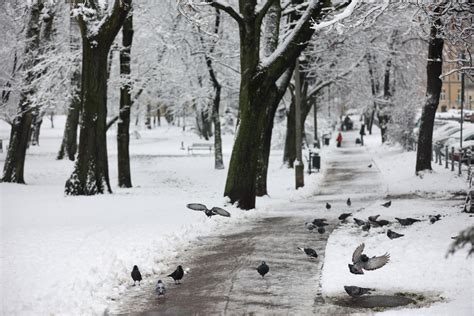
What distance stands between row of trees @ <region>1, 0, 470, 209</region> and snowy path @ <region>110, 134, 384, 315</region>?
12.4 ft

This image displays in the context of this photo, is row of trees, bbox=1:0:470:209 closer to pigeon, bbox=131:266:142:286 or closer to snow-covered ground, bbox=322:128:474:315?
snow-covered ground, bbox=322:128:474:315

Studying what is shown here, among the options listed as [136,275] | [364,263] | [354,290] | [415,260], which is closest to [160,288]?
[136,275]

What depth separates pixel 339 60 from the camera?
3331 centimetres

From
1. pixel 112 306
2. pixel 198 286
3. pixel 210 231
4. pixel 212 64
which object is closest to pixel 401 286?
pixel 198 286

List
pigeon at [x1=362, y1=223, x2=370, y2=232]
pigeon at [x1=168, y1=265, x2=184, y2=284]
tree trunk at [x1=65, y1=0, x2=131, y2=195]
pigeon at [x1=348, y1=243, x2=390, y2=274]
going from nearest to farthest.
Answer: pigeon at [x1=348, y1=243, x2=390, y2=274] < pigeon at [x1=168, y1=265, x2=184, y2=284] < pigeon at [x1=362, y1=223, x2=370, y2=232] < tree trunk at [x1=65, y1=0, x2=131, y2=195]

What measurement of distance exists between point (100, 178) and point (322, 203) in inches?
244

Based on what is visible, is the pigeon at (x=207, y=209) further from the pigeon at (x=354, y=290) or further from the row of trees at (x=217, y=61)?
the pigeon at (x=354, y=290)

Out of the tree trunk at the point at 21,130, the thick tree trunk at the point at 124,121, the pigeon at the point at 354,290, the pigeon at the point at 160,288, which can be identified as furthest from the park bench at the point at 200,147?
the pigeon at the point at 354,290

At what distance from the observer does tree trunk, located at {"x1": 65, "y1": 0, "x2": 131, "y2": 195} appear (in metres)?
16.8

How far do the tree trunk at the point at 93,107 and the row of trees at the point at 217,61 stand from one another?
27 millimetres

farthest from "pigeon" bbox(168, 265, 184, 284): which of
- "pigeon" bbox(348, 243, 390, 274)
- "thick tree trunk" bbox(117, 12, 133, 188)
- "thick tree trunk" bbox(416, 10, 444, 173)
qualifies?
"thick tree trunk" bbox(416, 10, 444, 173)

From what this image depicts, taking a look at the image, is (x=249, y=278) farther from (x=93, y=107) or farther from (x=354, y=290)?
(x=93, y=107)

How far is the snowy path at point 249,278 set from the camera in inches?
302

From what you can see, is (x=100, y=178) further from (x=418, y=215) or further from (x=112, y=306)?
(x=112, y=306)
